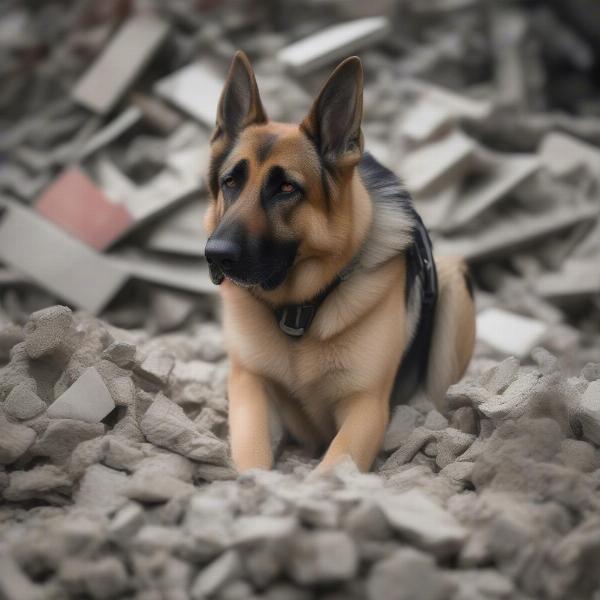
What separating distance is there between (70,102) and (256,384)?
456 cm

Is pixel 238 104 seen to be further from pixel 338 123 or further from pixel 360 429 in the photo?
pixel 360 429

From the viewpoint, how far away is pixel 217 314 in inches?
234

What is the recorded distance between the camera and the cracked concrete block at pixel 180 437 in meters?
2.93

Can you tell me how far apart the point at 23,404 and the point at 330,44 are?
4.66 meters

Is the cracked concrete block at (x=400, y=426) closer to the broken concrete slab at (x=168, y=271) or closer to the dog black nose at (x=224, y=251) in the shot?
the dog black nose at (x=224, y=251)

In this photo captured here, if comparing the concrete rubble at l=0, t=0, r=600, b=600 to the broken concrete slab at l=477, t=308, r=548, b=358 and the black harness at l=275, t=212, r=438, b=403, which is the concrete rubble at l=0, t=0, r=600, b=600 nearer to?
the broken concrete slab at l=477, t=308, r=548, b=358

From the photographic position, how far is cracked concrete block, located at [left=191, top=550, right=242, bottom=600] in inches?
83.0

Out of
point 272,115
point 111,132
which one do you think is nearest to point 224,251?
point 272,115

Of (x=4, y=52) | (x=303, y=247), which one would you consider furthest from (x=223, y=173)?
(x=4, y=52)

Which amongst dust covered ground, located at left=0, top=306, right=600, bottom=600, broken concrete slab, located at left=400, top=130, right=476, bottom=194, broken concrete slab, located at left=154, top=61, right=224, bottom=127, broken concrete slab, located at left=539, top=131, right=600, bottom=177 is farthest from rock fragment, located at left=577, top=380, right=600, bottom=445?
broken concrete slab, located at left=154, top=61, right=224, bottom=127

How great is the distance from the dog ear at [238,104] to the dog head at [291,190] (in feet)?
0.04

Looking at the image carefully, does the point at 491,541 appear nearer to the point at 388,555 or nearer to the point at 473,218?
the point at 388,555

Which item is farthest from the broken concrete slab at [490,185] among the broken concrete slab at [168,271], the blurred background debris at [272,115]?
the broken concrete slab at [168,271]

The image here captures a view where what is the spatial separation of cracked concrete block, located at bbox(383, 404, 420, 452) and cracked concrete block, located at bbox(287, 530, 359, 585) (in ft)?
4.49
